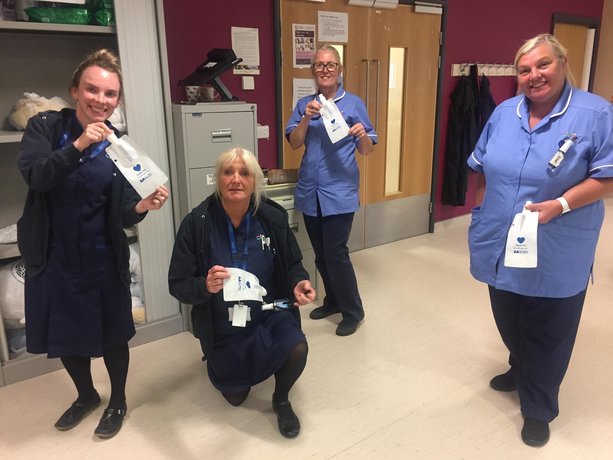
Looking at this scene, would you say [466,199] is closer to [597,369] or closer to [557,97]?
[597,369]

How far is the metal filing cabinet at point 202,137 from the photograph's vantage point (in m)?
2.48

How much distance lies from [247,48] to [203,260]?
5.89 ft

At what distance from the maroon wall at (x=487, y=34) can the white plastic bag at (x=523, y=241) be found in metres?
2.99

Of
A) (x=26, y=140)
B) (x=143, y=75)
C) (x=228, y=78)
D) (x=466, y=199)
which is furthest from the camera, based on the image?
(x=466, y=199)

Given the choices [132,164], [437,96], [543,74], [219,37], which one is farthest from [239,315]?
[437,96]

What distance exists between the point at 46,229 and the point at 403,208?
3.25 metres

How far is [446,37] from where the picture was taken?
14.1 ft

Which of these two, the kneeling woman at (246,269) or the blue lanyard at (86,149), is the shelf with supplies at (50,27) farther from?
the kneeling woman at (246,269)

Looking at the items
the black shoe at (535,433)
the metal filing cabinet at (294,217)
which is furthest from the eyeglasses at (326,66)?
→ the black shoe at (535,433)

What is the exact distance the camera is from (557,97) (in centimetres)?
173

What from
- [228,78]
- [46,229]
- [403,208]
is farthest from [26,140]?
[403,208]

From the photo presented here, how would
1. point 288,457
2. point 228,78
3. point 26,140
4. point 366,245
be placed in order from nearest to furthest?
point 26,140 < point 288,457 < point 228,78 < point 366,245

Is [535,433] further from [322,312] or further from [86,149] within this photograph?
Answer: [86,149]

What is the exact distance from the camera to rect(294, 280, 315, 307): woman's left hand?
1.88 metres
